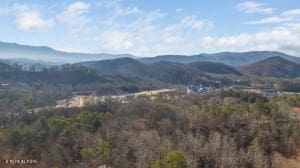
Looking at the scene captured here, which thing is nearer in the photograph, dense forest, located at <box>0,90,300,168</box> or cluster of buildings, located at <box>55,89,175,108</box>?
dense forest, located at <box>0,90,300,168</box>

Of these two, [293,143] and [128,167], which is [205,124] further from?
[128,167]

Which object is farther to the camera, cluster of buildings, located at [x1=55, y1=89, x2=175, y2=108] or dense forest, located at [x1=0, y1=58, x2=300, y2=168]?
cluster of buildings, located at [x1=55, y1=89, x2=175, y2=108]

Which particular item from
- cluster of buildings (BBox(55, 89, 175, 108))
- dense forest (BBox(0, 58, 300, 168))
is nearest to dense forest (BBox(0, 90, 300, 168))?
dense forest (BBox(0, 58, 300, 168))

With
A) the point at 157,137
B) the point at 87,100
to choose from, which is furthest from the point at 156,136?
the point at 87,100

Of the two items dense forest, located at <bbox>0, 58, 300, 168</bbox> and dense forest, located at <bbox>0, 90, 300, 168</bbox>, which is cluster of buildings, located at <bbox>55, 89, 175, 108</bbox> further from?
dense forest, located at <bbox>0, 90, 300, 168</bbox>

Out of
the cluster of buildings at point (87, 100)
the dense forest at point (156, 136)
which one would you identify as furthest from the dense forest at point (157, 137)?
the cluster of buildings at point (87, 100)

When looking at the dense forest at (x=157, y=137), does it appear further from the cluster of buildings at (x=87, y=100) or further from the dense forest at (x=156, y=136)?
the cluster of buildings at (x=87, y=100)

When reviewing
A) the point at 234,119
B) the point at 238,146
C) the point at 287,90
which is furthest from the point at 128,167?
the point at 287,90

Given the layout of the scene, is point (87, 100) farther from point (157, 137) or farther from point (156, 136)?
point (157, 137)
